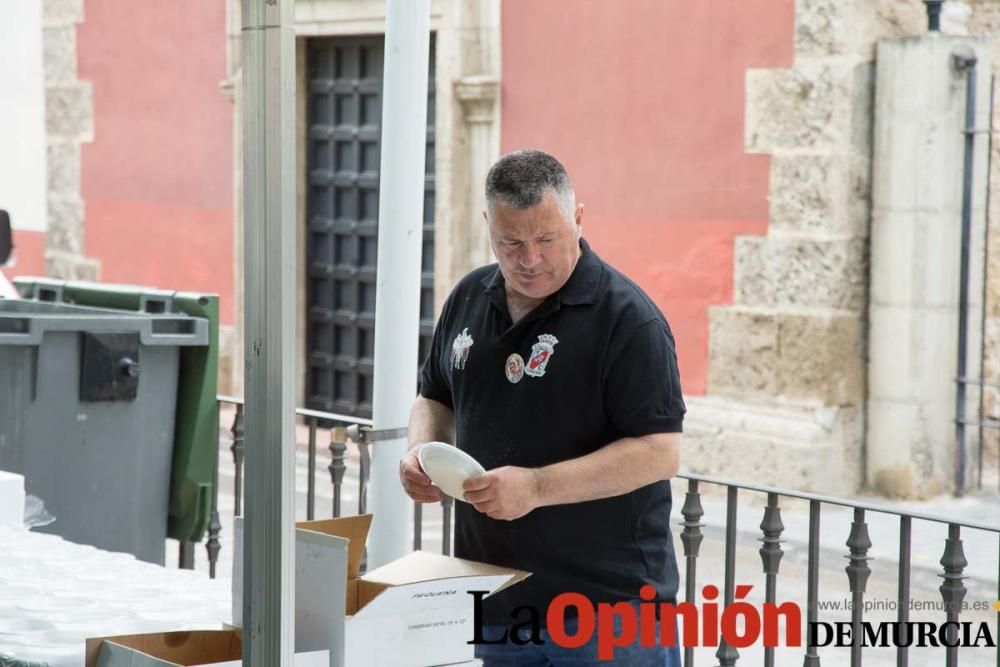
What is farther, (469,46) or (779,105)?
(469,46)

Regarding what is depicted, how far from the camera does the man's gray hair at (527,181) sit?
279cm

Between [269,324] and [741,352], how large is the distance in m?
6.55

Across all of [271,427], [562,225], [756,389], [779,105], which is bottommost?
[756,389]

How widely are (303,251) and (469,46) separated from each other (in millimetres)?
2310

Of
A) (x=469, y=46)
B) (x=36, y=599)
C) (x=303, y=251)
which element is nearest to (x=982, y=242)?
(x=469, y=46)

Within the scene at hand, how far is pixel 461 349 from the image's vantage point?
302cm

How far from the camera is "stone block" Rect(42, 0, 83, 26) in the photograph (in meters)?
12.7

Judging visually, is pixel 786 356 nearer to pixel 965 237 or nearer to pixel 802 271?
pixel 802 271

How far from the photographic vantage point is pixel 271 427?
83.0 inches

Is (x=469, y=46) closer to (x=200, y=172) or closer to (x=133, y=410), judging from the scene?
(x=200, y=172)

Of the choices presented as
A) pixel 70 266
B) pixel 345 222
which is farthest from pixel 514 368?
pixel 70 266

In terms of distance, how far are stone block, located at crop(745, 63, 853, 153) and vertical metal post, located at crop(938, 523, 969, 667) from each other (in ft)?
15.2

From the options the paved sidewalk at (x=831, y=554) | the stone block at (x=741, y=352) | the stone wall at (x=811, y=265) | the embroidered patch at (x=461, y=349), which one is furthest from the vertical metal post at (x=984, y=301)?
the embroidered patch at (x=461, y=349)

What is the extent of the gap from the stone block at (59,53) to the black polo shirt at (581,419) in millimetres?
10812
